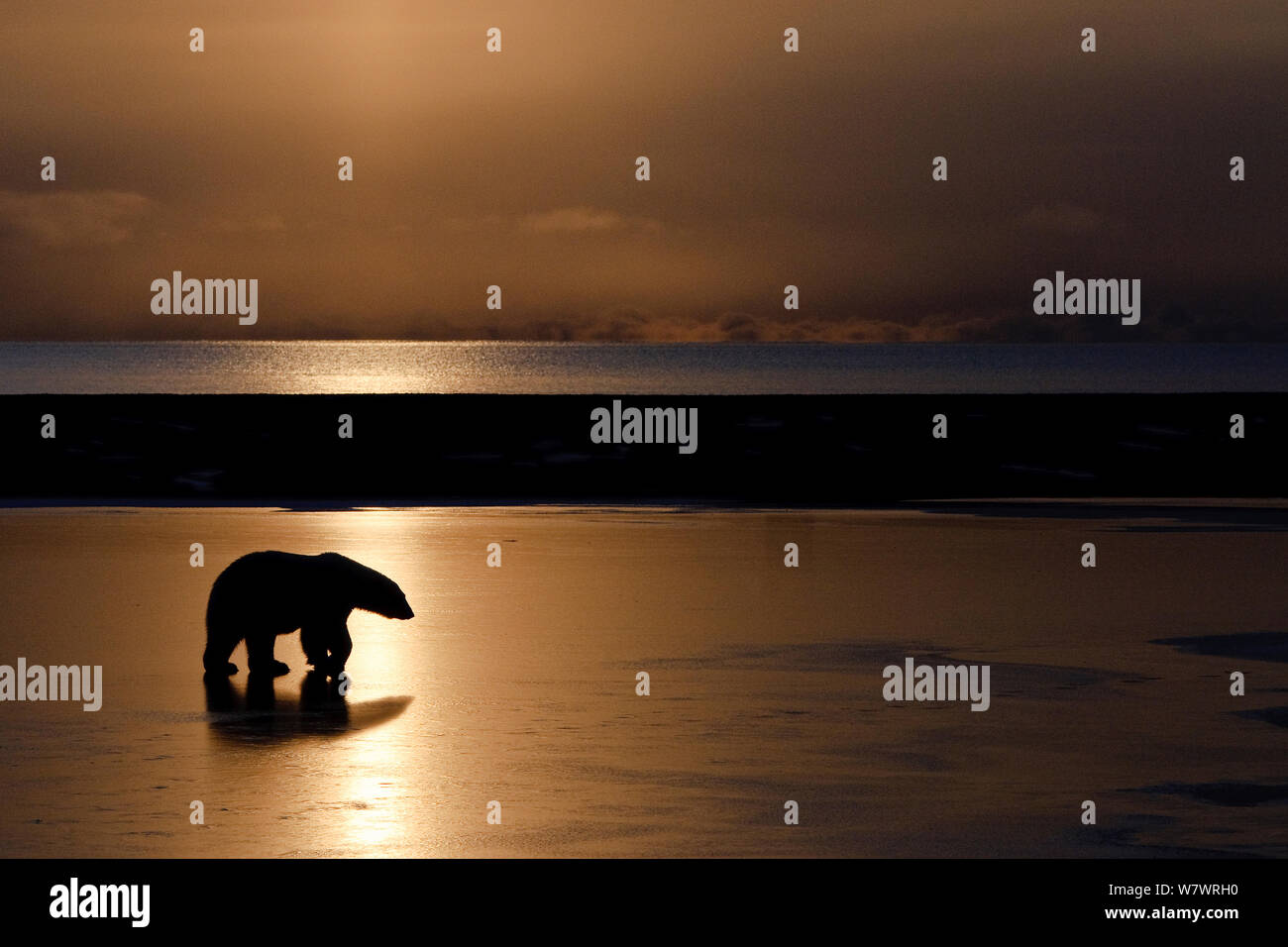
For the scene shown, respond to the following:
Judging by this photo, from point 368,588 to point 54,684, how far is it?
2.08 metres

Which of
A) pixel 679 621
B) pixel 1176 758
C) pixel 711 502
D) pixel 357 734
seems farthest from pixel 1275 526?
pixel 357 734

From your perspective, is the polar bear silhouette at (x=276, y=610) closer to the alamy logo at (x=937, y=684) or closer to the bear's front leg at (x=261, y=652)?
the bear's front leg at (x=261, y=652)

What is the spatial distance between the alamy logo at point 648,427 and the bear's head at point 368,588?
21.3m

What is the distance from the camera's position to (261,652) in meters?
10.7

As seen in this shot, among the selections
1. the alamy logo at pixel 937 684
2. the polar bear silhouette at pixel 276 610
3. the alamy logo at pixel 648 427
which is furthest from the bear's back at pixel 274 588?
the alamy logo at pixel 648 427

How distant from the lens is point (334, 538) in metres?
18.6

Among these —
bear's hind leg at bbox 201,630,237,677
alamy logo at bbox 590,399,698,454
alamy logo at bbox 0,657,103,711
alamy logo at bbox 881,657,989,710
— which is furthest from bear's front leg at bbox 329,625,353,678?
alamy logo at bbox 590,399,698,454

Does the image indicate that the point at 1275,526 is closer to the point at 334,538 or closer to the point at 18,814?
the point at 334,538

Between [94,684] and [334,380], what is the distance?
121 metres

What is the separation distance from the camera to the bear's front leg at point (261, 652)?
1064cm

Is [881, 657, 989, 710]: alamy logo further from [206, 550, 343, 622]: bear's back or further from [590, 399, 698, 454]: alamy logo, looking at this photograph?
[590, 399, 698, 454]: alamy logo

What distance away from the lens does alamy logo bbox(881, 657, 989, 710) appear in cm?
978

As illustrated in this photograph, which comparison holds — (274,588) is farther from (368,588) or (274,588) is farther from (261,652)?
(368,588)

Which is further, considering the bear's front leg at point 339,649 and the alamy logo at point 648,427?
the alamy logo at point 648,427
